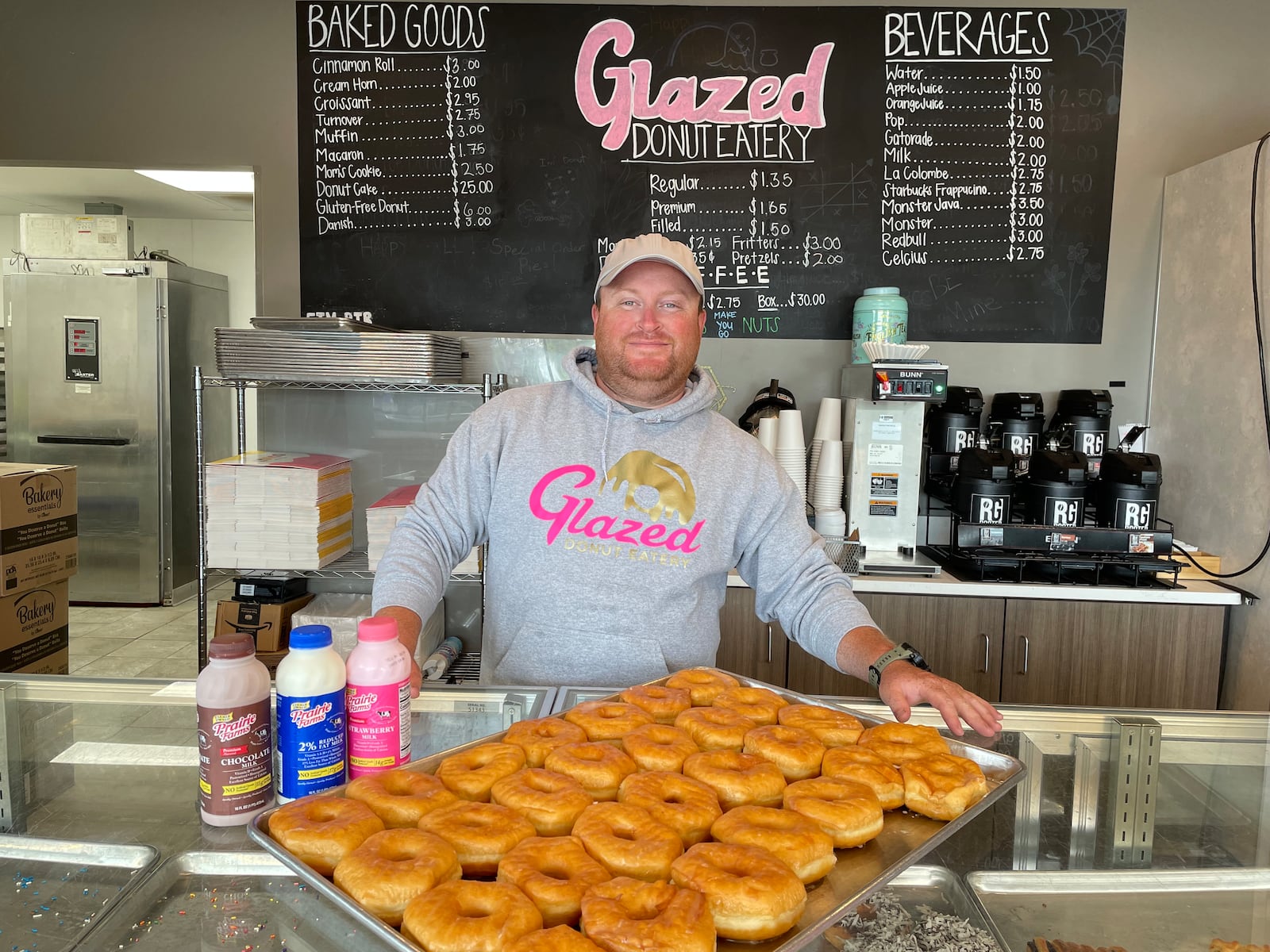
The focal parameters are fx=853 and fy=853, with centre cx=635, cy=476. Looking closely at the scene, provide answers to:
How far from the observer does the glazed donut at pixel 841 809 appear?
964mm

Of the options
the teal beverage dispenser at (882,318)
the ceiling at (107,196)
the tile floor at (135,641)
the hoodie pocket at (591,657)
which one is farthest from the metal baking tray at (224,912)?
the ceiling at (107,196)

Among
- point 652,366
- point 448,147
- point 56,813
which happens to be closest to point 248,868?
point 56,813

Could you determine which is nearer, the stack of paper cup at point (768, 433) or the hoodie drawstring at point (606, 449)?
the hoodie drawstring at point (606, 449)

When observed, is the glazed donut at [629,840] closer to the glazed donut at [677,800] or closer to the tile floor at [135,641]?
the glazed donut at [677,800]

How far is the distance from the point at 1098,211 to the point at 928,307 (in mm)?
797

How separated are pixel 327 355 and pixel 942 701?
263 cm

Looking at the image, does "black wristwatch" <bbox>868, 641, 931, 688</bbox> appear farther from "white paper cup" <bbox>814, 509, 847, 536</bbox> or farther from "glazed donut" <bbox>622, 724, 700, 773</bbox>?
"white paper cup" <bbox>814, 509, 847, 536</bbox>

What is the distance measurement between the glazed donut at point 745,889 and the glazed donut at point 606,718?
276 millimetres

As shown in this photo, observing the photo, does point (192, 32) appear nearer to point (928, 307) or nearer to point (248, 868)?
point (928, 307)

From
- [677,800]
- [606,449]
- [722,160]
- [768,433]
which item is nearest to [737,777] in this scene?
[677,800]

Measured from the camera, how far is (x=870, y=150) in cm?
357

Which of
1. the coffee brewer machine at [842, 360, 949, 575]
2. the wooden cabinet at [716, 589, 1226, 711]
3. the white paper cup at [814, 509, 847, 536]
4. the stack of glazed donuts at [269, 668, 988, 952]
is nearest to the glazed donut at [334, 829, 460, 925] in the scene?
the stack of glazed donuts at [269, 668, 988, 952]

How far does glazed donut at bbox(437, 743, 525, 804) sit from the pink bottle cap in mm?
172

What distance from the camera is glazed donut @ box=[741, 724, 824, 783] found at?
3.61 feet
